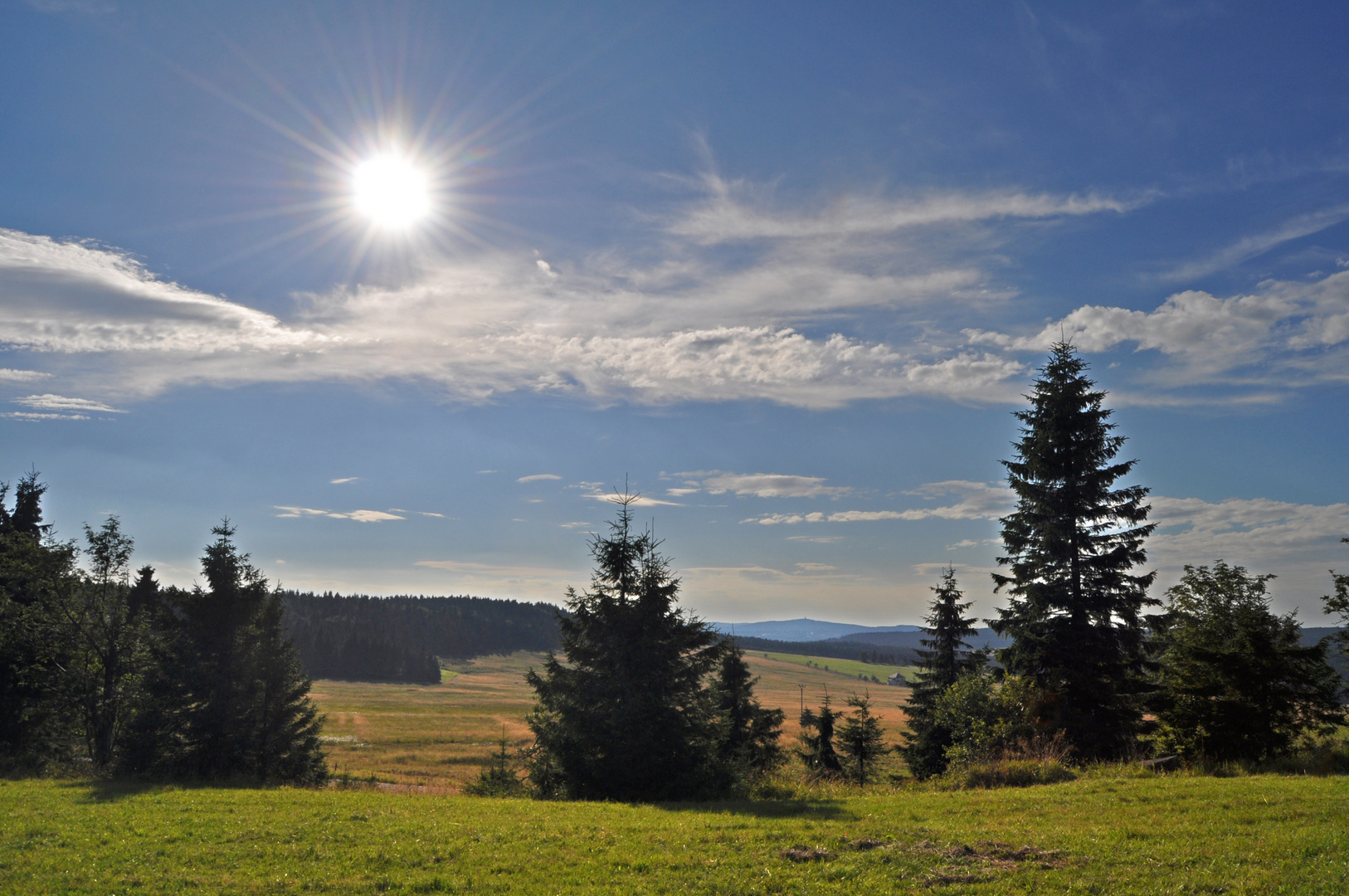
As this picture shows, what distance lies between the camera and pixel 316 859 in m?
12.5

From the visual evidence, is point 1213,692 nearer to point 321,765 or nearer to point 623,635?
point 623,635

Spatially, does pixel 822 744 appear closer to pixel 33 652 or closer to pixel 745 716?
pixel 745 716

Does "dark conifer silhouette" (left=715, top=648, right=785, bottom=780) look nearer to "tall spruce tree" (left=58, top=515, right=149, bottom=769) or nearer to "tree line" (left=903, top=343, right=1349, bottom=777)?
"tree line" (left=903, top=343, right=1349, bottom=777)

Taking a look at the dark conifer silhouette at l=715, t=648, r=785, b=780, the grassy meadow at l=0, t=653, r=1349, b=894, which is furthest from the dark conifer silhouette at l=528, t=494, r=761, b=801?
the dark conifer silhouette at l=715, t=648, r=785, b=780

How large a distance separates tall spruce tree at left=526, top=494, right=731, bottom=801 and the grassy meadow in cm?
350

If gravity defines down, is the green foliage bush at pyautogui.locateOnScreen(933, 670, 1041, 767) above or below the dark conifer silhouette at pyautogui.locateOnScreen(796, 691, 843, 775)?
above

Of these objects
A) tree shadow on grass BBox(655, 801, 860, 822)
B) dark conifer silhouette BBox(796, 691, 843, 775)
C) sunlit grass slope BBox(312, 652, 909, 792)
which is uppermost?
tree shadow on grass BBox(655, 801, 860, 822)

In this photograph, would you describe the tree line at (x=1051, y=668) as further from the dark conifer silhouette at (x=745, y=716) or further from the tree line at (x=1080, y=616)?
the dark conifer silhouette at (x=745, y=716)

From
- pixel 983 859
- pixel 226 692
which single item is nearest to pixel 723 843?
pixel 983 859

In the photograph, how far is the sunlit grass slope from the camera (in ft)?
219

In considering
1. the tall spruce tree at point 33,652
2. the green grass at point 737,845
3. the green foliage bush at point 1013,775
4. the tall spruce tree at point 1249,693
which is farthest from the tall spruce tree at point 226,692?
the tall spruce tree at point 1249,693

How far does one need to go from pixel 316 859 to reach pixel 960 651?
1649 inches

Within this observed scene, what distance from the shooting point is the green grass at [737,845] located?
34.6 feet

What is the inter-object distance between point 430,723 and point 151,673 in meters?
85.9
